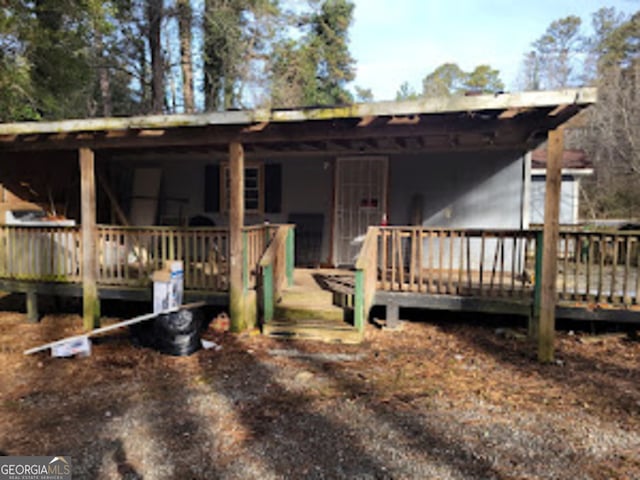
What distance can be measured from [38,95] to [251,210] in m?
6.54

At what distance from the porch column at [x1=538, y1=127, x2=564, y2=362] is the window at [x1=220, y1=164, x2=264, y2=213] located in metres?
5.16

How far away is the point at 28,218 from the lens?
793 centimetres

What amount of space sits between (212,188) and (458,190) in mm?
4633

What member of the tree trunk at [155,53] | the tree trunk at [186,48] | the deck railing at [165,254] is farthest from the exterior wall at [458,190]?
the tree trunk at [186,48]

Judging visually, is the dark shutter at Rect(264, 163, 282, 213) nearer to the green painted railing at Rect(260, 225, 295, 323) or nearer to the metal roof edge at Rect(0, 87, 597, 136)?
the green painted railing at Rect(260, 225, 295, 323)

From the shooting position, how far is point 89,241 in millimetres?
6312

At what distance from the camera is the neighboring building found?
12.0 m

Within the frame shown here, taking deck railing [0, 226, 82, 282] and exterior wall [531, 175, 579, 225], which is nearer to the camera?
deck railing [0, 226, 82, 282]

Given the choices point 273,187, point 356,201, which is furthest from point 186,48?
point 356,201

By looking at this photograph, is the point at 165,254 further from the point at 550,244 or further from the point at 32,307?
the point at 550,244

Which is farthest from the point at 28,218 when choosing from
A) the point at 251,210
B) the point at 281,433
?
the point at 281,433

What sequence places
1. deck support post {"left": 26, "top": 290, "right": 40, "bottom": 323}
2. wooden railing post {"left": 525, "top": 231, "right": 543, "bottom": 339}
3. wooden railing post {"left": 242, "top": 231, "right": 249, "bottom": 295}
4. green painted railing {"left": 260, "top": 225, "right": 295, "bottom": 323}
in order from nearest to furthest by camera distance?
wooden railing post {"left": 525, "top": 231, "right": 543, "bottom": 339} < green painted railing {"left": 260, "top": 225, "right": 295, "bottom": 323} < wooden railing post {"left": 242, "top": 231, "right": 249, "bottom": 295} < deck support post {"left": 26, "top": 290, "right": 40, "bottom": 323}

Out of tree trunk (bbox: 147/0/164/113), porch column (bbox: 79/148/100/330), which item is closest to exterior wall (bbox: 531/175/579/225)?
porch column (bbox: 79/148/100/330)

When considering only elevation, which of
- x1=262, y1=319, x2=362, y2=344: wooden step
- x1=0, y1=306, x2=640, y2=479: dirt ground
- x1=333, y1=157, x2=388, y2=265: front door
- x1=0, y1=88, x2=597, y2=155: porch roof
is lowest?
x1=0, y1=306, x2=640, y2=479: dirt ground
